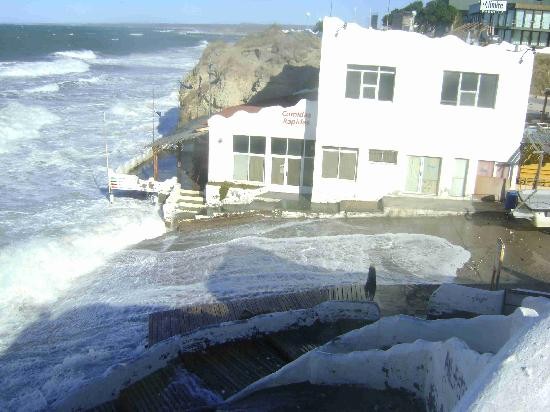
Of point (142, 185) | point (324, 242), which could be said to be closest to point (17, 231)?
point (142, 185)

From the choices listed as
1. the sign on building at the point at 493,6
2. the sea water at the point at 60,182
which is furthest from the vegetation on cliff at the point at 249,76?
the sign on building at the point at 493,6

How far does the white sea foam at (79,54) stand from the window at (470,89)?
84.0 meters

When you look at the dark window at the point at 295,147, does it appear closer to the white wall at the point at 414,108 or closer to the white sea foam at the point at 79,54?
the white wall at the point at 414,108

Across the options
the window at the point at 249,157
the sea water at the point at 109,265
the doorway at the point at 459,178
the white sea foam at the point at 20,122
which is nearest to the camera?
the sea water at the point at 109,265

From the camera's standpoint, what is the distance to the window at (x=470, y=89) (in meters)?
20.5

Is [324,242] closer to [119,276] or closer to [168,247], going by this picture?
[168,247]

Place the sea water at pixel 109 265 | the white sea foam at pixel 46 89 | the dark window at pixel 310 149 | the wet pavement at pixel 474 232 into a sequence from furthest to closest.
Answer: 1. the white sea foam at pixel 46 89
2. the dark window at pixel 310 149
3. the wet pavement at pixel 474 232
4. the sea water at pixel 109 265

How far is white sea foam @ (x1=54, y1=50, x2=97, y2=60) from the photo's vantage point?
95.4 m

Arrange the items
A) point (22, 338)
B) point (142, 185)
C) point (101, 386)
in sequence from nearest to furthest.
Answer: point (101, 386) → point (22, 338) → point (142, 185)

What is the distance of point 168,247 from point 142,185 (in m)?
5.24

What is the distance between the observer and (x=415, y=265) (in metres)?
16.5

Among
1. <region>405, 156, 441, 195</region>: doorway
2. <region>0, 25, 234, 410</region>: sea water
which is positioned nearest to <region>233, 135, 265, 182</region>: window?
<region>0, 25, 234, 410</region>: sea water

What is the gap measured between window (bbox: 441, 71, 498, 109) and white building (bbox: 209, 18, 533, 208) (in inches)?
1.4

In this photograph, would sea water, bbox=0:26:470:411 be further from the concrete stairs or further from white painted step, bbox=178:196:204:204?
white painted step, bbox=178:196:204:204
